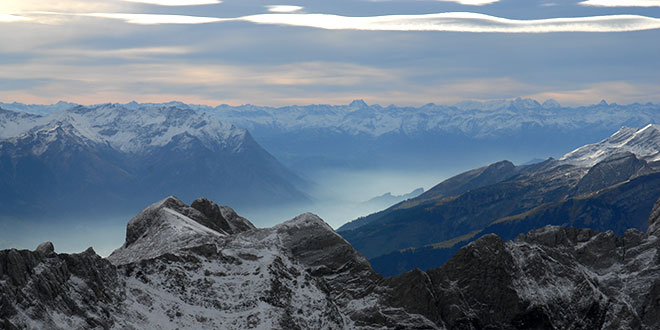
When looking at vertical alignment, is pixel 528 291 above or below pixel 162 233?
below

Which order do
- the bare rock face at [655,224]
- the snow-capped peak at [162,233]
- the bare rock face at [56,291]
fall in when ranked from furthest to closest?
the bare rock face at [655,224] < the snow-capped peak at [162,233] < the bare rock face at [56,291]

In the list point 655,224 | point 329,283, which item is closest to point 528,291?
point 329,283

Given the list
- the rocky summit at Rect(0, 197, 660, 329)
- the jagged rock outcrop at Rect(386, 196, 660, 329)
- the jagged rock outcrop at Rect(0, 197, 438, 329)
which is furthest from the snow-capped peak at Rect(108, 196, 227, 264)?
the jagged rock outcrop at Rect(386, 196, 660, 329)

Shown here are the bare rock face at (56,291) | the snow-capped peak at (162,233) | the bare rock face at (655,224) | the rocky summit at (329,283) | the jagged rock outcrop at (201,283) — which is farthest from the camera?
the bare rock face at (655,224)

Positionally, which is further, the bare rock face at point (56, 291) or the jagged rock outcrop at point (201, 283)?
the jagged rock outcrop at point (201, 283)

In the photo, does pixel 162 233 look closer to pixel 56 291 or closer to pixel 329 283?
pixel 329 283

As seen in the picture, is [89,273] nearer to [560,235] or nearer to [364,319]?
[364,319]

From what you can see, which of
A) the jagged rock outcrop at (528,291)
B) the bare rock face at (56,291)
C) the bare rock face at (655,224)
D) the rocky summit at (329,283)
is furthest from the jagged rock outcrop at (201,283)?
the bare rock face at (655,224)

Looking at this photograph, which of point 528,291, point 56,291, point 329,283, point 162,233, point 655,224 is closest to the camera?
point 56,291

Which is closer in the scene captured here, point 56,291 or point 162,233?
point 56,291

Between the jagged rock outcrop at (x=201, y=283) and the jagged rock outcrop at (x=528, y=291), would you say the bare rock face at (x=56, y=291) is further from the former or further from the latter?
the jagged rock outcrop at (x=528, y=291)
